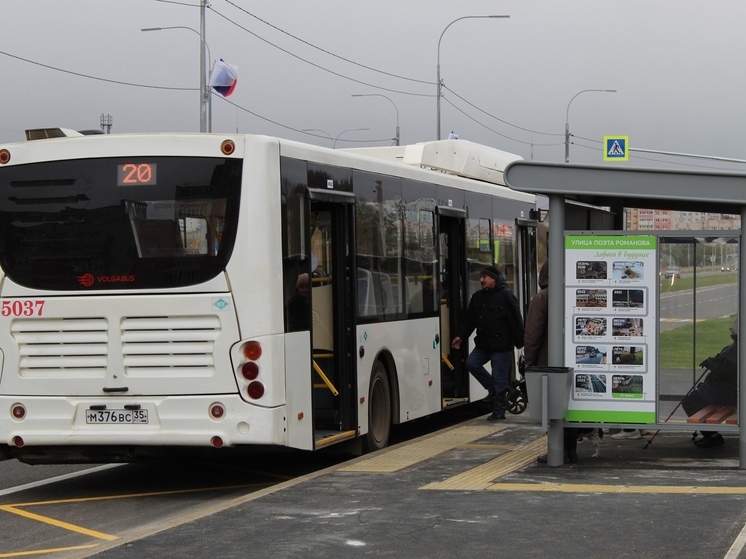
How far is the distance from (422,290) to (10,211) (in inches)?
202

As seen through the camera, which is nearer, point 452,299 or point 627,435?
point 627,435

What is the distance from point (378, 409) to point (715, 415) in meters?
3.59

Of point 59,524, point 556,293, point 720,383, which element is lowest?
point 59,524

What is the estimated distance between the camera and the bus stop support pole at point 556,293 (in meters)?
10.9

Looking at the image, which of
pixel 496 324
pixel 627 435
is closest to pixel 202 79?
pixel 496 324

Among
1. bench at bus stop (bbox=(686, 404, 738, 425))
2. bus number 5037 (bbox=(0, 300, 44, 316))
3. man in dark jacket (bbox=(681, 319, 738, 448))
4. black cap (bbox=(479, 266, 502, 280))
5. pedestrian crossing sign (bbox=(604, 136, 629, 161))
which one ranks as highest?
pedestrian crossing sign (bbox=(604, 136, 629, 161))

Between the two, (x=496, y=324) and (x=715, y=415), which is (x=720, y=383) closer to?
(x=715, y=415)

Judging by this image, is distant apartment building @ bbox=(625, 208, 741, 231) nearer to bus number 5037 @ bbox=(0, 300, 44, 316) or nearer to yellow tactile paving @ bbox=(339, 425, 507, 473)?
yellow tactile paving @ bbox=(339, 425, 507, 473)

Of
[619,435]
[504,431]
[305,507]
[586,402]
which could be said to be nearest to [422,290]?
[504,431]

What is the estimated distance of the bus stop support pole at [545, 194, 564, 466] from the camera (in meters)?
10.9

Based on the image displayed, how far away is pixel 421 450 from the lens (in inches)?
479

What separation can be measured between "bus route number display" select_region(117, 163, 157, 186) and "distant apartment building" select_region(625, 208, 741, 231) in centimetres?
418

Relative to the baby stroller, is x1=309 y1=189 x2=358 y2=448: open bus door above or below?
above

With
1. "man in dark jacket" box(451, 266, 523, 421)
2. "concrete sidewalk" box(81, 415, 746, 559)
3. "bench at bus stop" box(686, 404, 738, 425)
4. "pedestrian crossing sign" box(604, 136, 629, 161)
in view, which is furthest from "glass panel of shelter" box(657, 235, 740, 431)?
"pedestrian crossing sign" box(604, 136, 629, 161)
